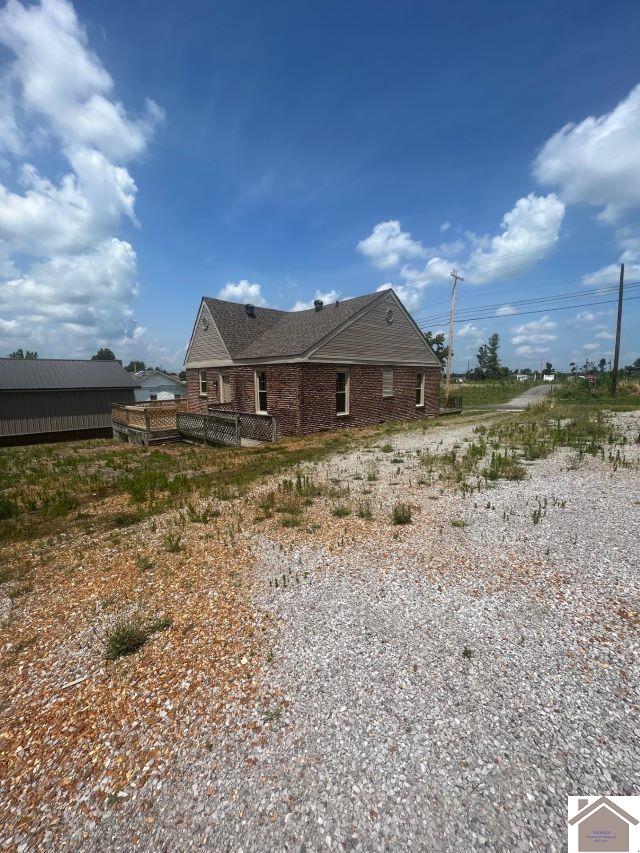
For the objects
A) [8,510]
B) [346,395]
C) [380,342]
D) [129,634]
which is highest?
[380,342]

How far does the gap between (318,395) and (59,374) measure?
1798 cm

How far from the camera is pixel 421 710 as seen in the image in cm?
297

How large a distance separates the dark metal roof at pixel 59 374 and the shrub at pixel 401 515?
23.7 meters

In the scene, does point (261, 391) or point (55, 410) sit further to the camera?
point (55, 410)

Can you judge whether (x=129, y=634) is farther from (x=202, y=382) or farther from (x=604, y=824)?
(x=202, y=382)

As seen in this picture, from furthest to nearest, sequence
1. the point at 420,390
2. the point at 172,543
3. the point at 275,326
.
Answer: the point at 420,390 < the point at 275,326 < the point at 172,543

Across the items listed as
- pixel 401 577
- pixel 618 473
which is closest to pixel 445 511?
pixel 401 577

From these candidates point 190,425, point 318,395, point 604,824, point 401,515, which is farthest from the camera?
point 190,425

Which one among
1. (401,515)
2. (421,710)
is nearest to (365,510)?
(401,515)

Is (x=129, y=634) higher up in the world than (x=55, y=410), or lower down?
lower down

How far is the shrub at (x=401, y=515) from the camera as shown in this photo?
661 centimetres

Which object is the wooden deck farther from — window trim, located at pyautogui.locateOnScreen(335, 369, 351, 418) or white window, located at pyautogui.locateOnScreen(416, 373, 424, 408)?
white window, located at pyautogui.locateOnScreen(416, 373, 424, 408)

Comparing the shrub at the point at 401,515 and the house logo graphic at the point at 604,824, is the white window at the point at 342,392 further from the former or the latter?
the house logo graphic at the point at 604,824

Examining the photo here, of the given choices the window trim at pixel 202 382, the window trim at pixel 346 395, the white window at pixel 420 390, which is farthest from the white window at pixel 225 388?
the white window at pixel 420 390
